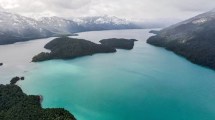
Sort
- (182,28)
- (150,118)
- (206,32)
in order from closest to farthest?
(150,118) → (206,32) → (182,28)

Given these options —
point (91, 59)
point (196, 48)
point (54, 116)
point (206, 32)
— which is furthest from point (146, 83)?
point (206, 32)

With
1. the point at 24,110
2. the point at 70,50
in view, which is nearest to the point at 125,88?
the point at 24,110

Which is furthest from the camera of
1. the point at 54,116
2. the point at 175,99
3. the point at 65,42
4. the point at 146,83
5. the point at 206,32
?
the point at 206,32

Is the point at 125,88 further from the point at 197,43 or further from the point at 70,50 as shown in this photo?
the point at 197,43

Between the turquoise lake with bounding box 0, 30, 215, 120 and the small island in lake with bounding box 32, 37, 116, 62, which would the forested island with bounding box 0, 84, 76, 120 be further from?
the small island in lake with bounding box 32, 37, 116, 62

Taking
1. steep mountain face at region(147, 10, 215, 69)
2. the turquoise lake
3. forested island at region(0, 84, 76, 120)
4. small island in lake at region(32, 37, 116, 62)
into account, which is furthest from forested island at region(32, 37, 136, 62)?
forested island at region(0, 84, 76, 120)

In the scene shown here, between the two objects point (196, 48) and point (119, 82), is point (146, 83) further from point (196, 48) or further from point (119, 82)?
point (196, 48)
